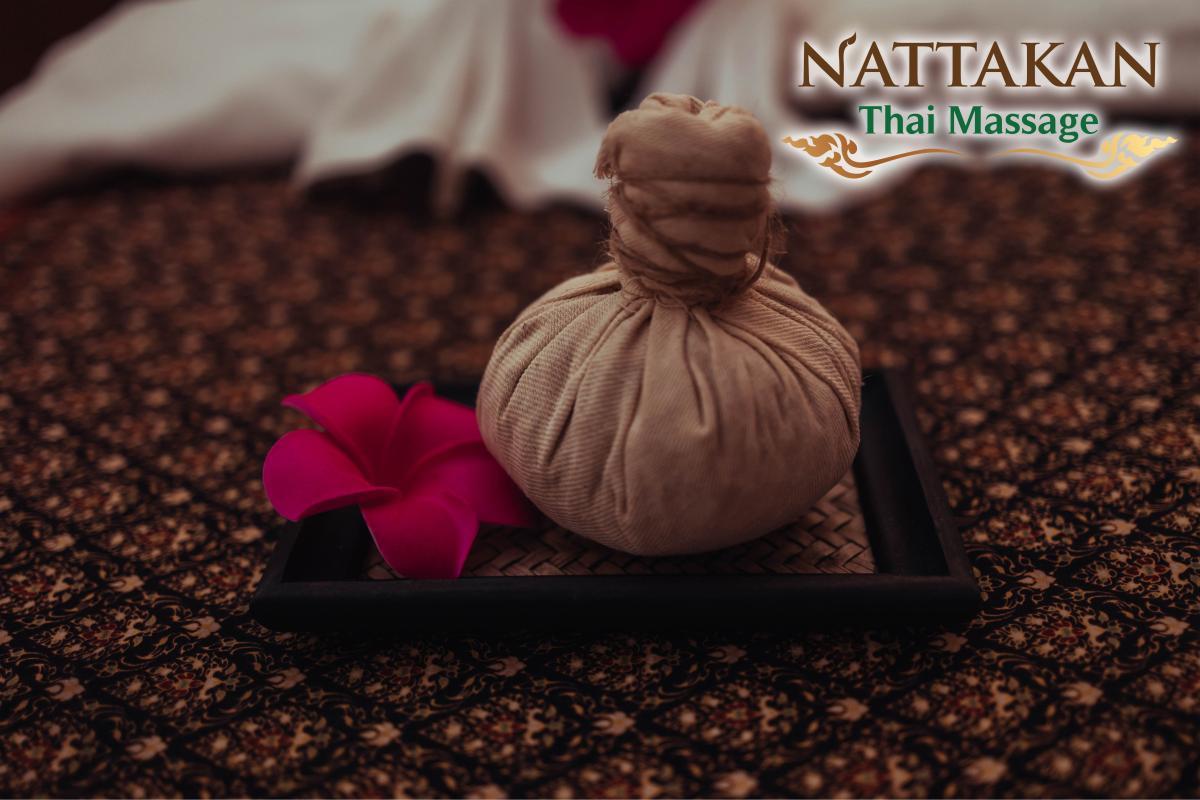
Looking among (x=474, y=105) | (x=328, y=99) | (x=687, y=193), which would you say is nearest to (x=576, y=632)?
(x=687, y=193)

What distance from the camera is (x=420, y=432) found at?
79 centimetres

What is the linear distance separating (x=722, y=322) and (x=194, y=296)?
85 cm

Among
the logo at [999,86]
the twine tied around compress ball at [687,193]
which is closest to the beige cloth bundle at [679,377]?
the twine tied around compress ball at [687,193]

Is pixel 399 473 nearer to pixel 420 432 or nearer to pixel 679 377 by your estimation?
pixel 420 432

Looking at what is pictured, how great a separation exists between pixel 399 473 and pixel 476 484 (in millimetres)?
68

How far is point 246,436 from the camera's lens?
0.99 m

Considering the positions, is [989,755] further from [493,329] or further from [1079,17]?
[1079,17]

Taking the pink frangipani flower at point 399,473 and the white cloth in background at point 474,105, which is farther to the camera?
the white cloth in background at point 474,105

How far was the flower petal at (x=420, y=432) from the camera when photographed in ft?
2.52

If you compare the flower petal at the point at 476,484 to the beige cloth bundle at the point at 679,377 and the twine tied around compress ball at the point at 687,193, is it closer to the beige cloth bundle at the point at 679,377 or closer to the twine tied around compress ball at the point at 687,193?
the beige cloth bundle at the point at 679,377

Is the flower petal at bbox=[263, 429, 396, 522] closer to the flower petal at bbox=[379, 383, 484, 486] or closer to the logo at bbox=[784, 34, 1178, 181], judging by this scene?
the flower petal at bbox=[379, 383, 484, 486]

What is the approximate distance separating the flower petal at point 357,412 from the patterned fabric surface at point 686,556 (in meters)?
0.07

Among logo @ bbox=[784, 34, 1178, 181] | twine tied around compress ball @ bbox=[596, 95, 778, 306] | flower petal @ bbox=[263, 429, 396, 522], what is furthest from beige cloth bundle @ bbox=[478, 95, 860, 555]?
logo @ bbox=[784, 34, 1178, 181]

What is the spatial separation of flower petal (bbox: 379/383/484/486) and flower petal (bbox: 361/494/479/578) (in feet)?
0.18
